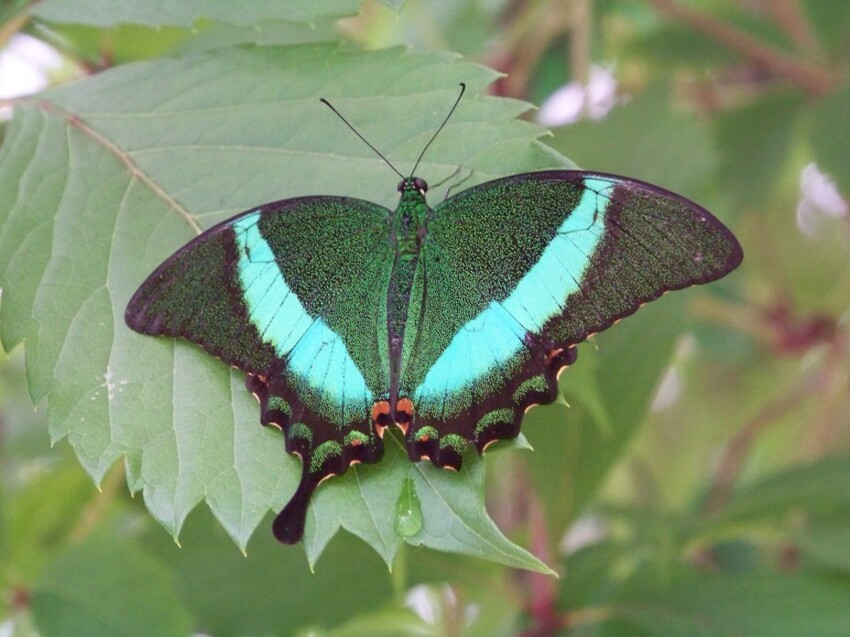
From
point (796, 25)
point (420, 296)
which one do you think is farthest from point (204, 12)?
point (796, 25)

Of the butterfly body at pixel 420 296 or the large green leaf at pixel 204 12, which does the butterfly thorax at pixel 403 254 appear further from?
the large green leaf at pixel 204 12

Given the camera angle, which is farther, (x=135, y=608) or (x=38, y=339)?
(x=135, y=608)

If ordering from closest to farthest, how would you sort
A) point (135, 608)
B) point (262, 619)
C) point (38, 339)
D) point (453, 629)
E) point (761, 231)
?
point (38, 339) → point (135, 608) → point (262, 619) → point (453, 629) → point (761, 231)

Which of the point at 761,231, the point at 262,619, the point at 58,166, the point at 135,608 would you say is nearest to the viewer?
the point at 58,166

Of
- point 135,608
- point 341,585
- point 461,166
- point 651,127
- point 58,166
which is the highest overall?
point 651,127

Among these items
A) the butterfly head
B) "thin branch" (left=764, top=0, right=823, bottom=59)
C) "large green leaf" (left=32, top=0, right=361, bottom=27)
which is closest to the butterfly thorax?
the butterfly head

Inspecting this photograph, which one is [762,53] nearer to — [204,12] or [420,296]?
[420,296]

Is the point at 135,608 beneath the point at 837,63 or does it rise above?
beneath

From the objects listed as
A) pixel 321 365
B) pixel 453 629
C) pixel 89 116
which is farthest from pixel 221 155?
pixel 453 629

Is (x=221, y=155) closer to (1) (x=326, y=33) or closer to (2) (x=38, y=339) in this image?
(2) (x=38, y=339)
